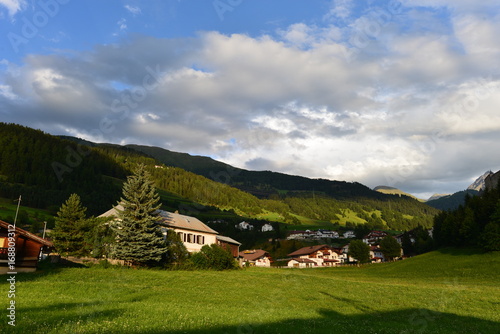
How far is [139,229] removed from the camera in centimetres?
4659

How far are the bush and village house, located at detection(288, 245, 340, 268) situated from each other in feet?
233

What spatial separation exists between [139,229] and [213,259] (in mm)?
16090

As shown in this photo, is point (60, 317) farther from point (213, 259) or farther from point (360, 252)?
point (360, 252)

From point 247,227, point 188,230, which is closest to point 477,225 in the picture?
point 188,230

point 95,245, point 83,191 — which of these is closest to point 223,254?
point 95,245

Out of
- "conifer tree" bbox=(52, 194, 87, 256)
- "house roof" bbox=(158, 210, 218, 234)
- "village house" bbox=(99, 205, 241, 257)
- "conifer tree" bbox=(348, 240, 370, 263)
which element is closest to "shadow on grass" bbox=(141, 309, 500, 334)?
"conifer tree" bbox=(52, 194, 87, 256)

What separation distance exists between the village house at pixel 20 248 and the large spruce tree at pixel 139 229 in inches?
471

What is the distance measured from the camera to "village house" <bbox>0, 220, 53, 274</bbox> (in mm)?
31438

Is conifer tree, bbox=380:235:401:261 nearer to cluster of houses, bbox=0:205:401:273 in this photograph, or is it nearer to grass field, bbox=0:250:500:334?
cluster of houses, bbox=0:205:401:273

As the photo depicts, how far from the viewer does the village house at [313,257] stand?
126 metres

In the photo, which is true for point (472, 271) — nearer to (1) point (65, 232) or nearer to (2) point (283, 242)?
(1) point (65, 232)

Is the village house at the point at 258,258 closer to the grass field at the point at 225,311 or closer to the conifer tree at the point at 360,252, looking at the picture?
the conifer tree at the point at 360,252

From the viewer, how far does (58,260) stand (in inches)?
1697

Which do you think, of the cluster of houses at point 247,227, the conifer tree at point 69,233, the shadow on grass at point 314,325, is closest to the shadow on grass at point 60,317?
the shadow on grass at point 314,325
